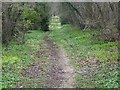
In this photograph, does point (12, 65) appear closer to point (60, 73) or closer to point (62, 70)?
point (62, 70)

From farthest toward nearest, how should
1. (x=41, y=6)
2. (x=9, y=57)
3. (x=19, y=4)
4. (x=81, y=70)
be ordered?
(x=41, y=6)
(x=19, y=4)
(x=9, y=57)
(x=81, y=70)

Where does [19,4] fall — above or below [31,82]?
above

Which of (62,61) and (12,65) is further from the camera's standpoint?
(62,61)

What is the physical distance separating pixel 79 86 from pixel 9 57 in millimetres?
6969

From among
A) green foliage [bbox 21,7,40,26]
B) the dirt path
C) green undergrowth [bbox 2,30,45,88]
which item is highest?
green foliage [bbox 21,7,40,26]

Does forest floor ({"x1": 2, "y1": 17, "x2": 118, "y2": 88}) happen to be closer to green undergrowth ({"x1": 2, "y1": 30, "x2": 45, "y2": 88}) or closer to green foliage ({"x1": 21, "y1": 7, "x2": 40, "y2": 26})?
green undergrowth ({"x1": 2, "y1": 30, "x2": 45, "y2": 88})

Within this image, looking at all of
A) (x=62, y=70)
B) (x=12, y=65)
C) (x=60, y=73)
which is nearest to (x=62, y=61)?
(x=62, y=70)

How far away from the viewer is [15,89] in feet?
32.9

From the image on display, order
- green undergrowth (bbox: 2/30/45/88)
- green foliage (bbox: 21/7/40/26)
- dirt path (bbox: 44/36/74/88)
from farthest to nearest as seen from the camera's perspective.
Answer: green foliage (bbox: 21/7/40/26)
green undergrowth (bbox: 2/30/45/88)
dirt path (bbox: 44/36/74/88)

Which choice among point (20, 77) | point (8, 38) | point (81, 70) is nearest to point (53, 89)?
point (20, 77)

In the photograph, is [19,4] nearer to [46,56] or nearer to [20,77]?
[46,56]

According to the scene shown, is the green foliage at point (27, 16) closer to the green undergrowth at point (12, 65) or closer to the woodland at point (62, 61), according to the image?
the woodland at point (62, 61)

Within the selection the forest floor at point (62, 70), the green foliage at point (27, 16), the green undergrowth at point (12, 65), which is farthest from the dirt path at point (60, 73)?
the green foliage at point (27, 16)

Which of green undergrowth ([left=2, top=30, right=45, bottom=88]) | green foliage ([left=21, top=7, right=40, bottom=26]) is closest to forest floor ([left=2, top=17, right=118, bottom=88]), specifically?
green undergrowth ([left=2, top=30, right=45, bottom=88])
